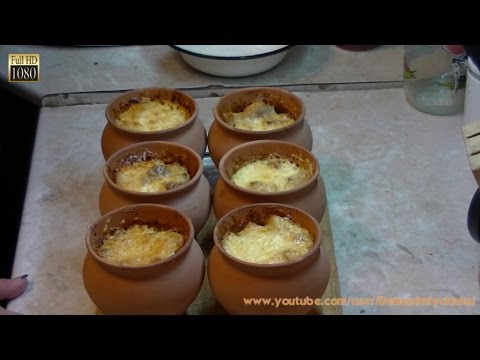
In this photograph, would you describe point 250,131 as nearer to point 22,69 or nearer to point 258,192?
point 258,192

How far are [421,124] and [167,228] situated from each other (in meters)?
0.74

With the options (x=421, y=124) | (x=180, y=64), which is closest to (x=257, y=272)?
(x=421, y=124)

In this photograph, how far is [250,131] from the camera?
118 centimetres

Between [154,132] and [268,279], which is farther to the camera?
[154,132]

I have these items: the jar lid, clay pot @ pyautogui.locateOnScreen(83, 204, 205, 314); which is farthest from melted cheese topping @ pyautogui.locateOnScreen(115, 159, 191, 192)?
the jar lid

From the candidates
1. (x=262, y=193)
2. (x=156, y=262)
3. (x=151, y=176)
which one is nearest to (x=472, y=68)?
(x=262, y=193)

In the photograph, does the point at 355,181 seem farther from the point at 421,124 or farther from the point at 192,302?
the point at 192,302

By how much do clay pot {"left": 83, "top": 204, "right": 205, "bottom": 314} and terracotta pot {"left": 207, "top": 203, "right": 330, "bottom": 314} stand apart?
0.12ft

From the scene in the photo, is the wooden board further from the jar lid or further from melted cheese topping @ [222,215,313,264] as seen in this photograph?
the jar lid

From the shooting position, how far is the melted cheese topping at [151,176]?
3.68ft

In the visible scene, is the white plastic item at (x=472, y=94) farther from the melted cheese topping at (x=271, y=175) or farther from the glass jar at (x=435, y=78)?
the melted cheese topping at (x=271, y=175)

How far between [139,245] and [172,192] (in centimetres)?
10

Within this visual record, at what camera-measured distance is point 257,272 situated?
926 millimetres

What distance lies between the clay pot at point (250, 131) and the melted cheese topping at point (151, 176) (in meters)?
0.10
